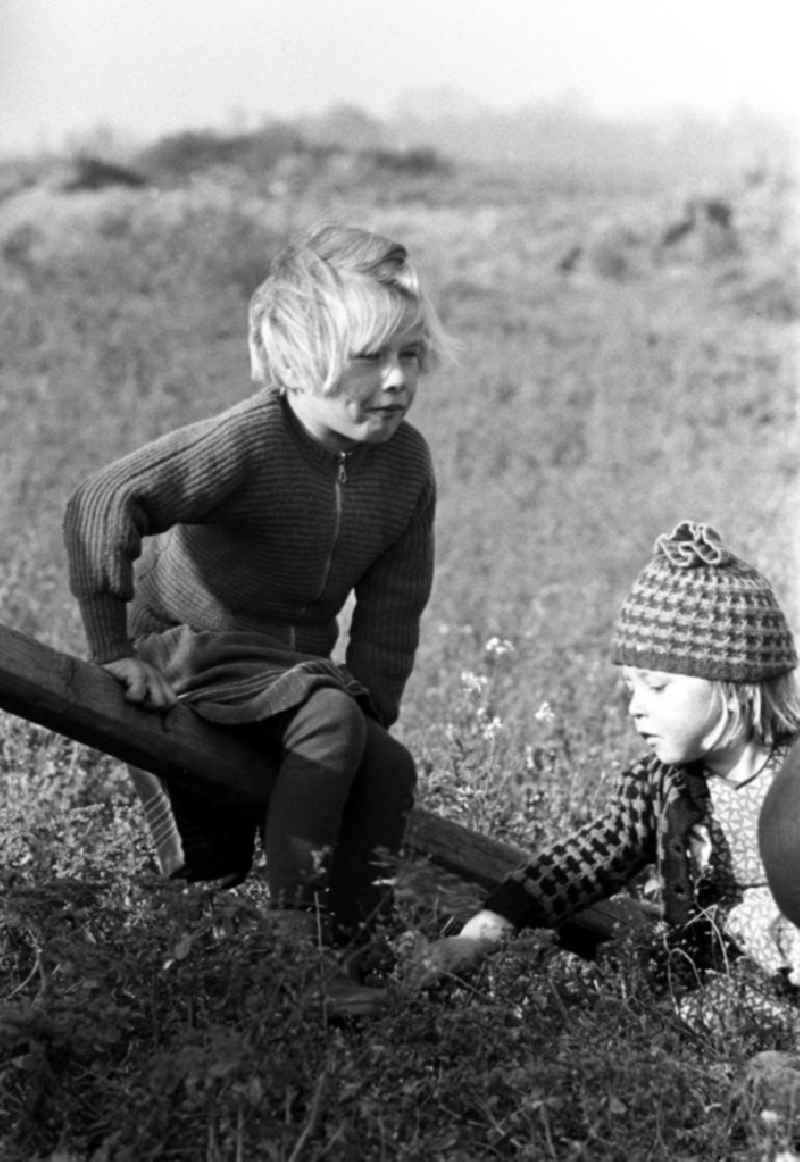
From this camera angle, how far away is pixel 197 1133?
11.4ft

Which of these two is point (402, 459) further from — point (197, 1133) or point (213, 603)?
point (197, 1133)

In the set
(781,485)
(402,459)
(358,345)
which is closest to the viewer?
(358,345)

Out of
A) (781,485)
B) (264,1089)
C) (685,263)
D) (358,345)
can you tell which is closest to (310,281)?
(358,345)

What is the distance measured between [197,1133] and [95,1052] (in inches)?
12.3

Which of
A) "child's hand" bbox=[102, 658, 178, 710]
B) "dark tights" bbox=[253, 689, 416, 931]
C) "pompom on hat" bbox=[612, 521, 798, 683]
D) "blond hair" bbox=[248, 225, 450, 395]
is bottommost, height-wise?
"dark tights" bbox=[253, 689, 416, 931]

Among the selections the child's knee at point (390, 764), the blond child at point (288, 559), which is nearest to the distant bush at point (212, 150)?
the blond child at point (288, 559)

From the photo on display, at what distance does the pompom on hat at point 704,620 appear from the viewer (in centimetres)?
440

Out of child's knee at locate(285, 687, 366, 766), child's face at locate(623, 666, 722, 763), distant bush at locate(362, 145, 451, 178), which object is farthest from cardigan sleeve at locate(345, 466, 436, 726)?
distant bush at locate(362, 145, 451, 178)

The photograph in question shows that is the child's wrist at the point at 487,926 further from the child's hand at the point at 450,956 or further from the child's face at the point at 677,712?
the child's face at the point at 677,712

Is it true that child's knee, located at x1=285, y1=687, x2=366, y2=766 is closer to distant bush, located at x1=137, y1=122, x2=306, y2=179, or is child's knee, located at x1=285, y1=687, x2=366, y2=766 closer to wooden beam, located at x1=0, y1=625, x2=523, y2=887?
wooden beam, located at x1=0, y1=625, x2=523, y2=887

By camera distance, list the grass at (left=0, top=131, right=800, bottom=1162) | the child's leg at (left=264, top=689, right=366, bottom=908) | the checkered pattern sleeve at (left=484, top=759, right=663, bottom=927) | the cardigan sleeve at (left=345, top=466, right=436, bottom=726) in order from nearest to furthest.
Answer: the grass at (left=0, top=131, right=800, bottom=1162) < the child's leg at (left=264, top=689, right=366, bottom=908) < the checkered pattern sleeve at (left=484, top=759, right=663, bottom=927) < the cardigan sleeve at (left=345, top=466, right=436, bottom=726)

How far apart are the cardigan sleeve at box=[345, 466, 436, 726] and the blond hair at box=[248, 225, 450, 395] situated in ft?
1.33

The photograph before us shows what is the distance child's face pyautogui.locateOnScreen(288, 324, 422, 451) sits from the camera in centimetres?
444

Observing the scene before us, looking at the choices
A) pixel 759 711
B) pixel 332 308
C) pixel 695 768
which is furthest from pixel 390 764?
pixel 332 308
